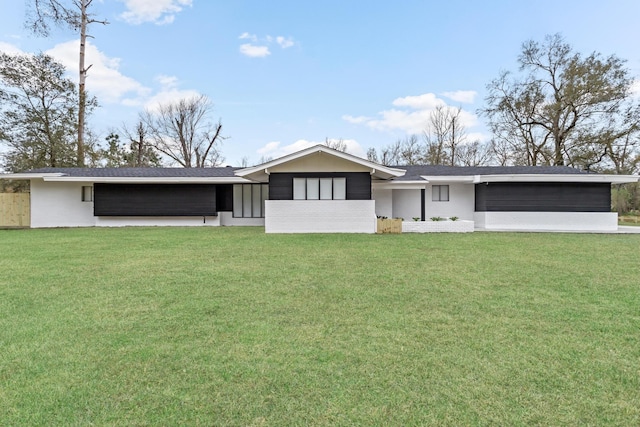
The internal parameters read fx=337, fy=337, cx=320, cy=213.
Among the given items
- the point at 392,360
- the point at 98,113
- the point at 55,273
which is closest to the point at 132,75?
the point at 98,113

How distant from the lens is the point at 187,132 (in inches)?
1316

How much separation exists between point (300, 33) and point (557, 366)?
2066 cm

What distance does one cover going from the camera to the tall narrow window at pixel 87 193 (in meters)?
17.4

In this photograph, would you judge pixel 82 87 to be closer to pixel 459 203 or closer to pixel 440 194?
pixel 440 194

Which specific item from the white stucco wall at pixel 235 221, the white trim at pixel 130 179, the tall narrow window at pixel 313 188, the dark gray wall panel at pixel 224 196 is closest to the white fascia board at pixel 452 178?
the tall narrow window at pixel 313 188

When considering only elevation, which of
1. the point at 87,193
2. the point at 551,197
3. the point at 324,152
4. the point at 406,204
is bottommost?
the point at 406,204

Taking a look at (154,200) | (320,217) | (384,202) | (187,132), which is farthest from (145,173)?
(187,132)

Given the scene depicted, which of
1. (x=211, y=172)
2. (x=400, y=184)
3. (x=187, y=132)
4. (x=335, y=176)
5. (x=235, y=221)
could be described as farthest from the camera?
(x=187, y=132)

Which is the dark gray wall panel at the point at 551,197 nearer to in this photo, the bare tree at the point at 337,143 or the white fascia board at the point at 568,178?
the white fascia board at the point at 568,178

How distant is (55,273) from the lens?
238 inches

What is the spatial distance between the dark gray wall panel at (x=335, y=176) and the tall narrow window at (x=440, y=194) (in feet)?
19.1

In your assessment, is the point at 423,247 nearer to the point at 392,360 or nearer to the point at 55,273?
the point at 392,360

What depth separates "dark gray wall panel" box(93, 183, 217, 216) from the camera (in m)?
16.9

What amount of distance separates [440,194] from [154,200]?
48.4 feet
